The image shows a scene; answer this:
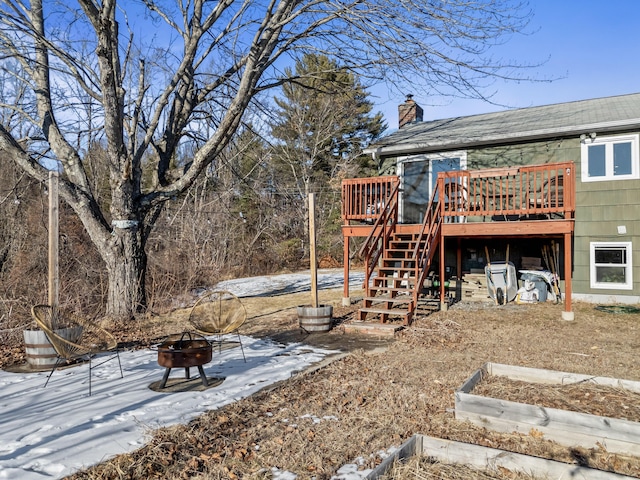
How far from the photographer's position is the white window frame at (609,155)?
9.62 m

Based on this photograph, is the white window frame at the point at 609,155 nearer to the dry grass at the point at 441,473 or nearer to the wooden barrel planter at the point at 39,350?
the dry grass at the point at 441,473

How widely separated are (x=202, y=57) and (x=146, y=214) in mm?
3589

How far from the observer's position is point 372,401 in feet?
14.1

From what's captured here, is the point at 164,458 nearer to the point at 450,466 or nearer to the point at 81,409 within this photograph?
the point at 81,409

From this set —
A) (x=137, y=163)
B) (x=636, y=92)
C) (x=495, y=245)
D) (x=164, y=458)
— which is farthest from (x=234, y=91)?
(x=636, y=92)

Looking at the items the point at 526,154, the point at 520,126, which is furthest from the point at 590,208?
the point at 520,126

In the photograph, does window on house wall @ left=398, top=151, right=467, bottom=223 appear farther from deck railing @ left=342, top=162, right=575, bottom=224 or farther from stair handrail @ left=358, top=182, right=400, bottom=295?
stair handrail @ left=358, top=182, right=400, bottom=295

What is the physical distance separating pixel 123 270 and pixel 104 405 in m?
5.11

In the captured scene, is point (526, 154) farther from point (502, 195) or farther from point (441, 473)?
point (441, 473)

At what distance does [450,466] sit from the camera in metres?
2.83

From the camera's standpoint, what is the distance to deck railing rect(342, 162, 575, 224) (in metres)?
8.53

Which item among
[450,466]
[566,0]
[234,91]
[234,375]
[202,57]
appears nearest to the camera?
[450,466]

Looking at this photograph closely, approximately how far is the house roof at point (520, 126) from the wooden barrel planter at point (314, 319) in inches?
228

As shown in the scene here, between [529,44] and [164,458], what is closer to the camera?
[164,458]
